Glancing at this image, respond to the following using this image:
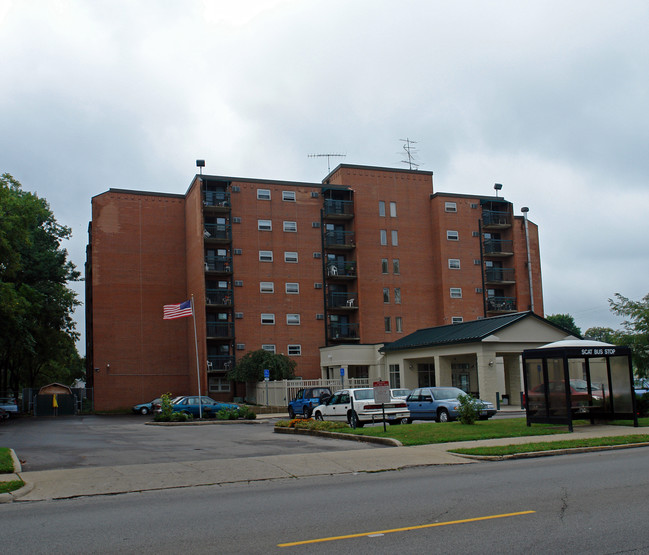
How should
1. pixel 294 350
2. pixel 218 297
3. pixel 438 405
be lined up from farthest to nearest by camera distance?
1. pixel 294 350
2. pixel 218 297
3. pixel 438 405

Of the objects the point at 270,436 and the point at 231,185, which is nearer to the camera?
the point at 270,436

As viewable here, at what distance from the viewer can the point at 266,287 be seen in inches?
2120

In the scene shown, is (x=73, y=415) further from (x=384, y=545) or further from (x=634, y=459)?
(x=384, y=545)

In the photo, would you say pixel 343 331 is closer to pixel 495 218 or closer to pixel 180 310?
pixel 495 218

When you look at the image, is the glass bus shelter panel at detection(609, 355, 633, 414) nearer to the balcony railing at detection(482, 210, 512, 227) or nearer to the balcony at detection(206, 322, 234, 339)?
the balcony at detection(206, 322, 234, 339)

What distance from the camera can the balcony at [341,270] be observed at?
55.1 m

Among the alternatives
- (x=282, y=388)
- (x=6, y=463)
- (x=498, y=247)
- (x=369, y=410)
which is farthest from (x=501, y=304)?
(x=6, y=463)

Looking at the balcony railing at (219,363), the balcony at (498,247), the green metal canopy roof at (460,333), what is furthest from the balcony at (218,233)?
the balcony at (498,247)

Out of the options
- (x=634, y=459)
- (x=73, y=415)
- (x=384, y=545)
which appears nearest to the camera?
(x=384, y=545)

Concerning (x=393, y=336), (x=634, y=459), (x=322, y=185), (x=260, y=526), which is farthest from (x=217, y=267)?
(x=260, y=526)

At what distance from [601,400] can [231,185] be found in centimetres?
3701

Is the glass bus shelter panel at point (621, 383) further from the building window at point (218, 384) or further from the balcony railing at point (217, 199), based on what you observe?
the balcony railing at point (217, 199)

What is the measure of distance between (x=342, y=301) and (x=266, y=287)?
6.37m

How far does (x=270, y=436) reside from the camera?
23.3m
